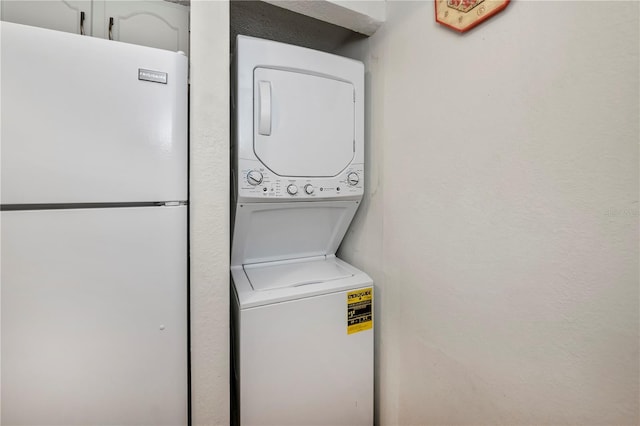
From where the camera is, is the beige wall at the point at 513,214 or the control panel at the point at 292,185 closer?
the beige wall at the point at 513,214

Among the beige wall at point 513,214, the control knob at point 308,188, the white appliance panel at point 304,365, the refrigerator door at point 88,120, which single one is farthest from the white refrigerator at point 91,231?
the beige wall at point 513,214

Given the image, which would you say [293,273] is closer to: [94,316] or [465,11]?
[94,316]

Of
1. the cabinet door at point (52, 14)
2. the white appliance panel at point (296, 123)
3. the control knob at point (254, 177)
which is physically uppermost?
the cabinet door at point (52, 14)

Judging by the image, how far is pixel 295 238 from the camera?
1591mm

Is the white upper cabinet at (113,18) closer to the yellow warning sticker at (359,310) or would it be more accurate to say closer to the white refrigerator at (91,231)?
the white refrigerator at (91,231)

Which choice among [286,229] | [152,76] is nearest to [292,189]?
[286,229]

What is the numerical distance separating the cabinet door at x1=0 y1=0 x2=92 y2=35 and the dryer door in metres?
0.73

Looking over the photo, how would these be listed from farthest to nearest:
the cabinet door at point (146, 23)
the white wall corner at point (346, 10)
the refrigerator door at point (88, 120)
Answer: the white wall corner at point (346, 10) < the cabinet door at point (146, 23) < the refrigerator door at point (88, 120)

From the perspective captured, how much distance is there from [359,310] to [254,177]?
33.9 inches

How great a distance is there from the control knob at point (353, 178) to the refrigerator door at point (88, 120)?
807 mm

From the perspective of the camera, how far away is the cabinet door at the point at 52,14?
3.47 feet

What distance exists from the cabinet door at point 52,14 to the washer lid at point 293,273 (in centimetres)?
131

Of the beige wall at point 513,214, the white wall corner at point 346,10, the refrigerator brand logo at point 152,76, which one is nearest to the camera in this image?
the beige wall at point 513,214

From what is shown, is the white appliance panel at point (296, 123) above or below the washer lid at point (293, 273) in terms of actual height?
above
